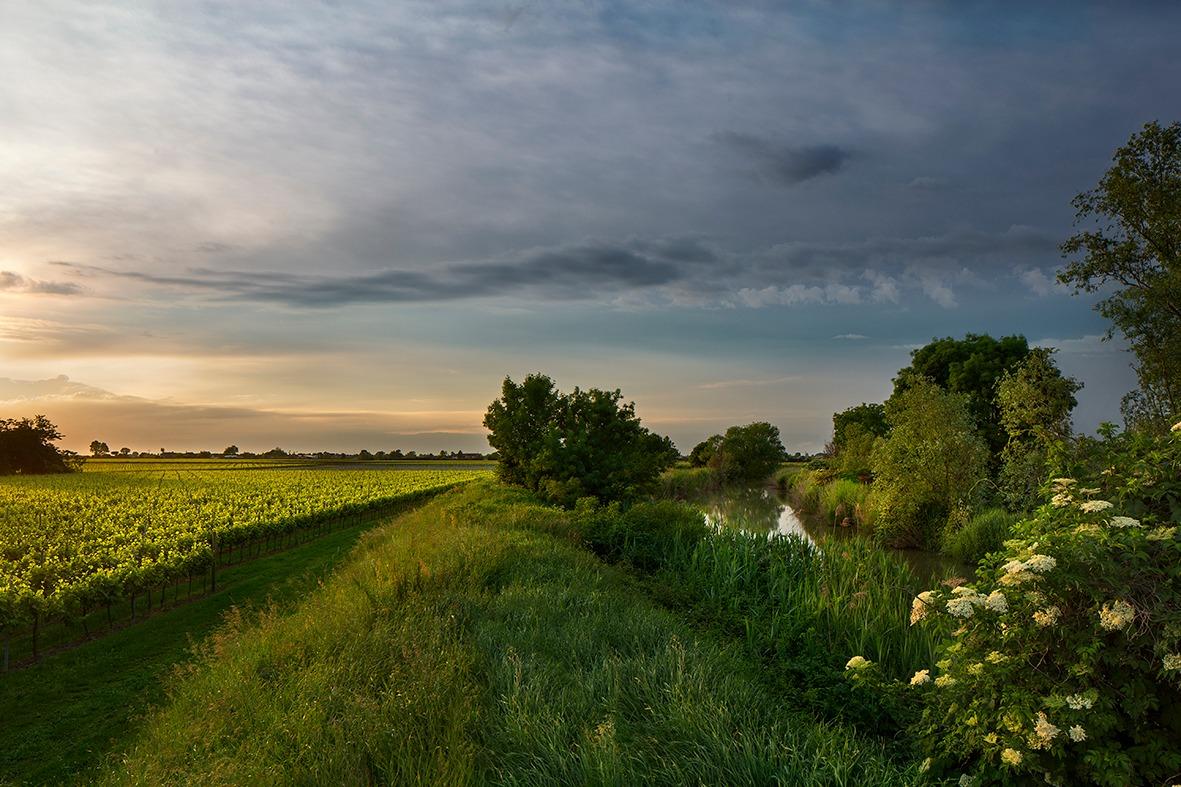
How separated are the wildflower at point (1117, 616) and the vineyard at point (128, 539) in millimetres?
19256

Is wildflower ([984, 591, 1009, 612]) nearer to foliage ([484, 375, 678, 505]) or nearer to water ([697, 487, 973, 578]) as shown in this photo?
water ([697, 487, 973, 578])

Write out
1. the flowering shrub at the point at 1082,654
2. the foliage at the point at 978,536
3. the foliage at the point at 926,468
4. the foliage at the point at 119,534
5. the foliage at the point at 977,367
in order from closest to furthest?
1. the flowering shrub at the point at 1082,654
2. the foliage at the point at 119,534
3. the foliage at the point at 978,536
4. the foliage at the point at 926,468
5. the foliage at the point at 977,367

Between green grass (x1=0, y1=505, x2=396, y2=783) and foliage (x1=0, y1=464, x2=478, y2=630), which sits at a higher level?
foliage (x1=0, y1=464, x2=478, y2=630)

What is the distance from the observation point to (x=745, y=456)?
77.5 m

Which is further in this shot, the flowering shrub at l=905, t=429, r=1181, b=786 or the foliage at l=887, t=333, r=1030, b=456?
the foliage at l=887, t=333, r=1030, b=456

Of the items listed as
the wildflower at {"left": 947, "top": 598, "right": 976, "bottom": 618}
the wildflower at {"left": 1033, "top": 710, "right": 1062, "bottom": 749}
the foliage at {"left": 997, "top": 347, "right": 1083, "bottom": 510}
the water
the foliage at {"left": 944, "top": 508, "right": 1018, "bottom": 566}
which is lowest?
the water

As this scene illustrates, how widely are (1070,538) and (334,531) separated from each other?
41257 mm

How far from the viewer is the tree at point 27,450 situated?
279ft

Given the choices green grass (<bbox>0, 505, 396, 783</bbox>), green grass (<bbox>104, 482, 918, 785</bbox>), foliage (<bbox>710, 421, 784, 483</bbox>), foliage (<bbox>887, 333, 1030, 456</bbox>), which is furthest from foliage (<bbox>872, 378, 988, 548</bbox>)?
foliage (<bbox>710, 421, 784, 483</bbox>)

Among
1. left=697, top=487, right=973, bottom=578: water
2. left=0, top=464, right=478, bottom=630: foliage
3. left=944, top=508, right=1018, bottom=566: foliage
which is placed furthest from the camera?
left=944, top=508, right=1018, bottom=566: foliage

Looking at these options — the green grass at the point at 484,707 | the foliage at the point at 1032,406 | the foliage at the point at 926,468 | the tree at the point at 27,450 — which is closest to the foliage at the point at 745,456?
the foliage at the point at 926,468

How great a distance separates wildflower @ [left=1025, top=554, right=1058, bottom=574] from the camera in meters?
5.22

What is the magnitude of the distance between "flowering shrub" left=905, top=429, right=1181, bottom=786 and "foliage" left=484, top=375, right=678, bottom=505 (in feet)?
84.9

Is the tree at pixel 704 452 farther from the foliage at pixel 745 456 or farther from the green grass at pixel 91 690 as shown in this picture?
the green grass at pixel 91 690
